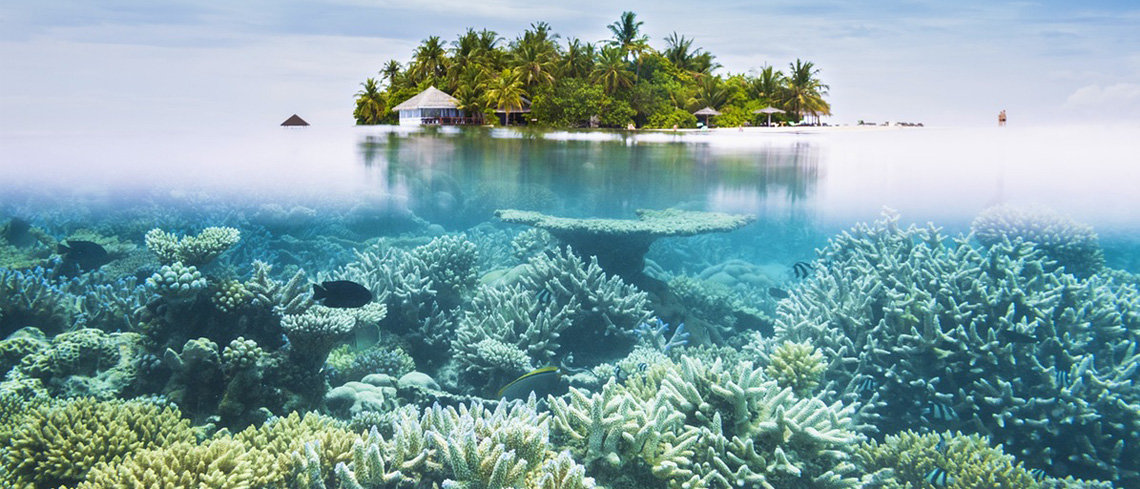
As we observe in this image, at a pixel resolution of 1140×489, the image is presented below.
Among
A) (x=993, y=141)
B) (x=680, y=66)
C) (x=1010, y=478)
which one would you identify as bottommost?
(x=1010, y=478)

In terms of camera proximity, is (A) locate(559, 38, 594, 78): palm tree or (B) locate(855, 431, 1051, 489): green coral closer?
(B) locate(855, 431, 1051, 489): green coral

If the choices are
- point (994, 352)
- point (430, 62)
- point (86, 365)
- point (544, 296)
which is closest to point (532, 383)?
point (544, 296)

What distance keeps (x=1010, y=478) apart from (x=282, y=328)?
6.85 meters

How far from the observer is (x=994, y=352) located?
6.31 meters

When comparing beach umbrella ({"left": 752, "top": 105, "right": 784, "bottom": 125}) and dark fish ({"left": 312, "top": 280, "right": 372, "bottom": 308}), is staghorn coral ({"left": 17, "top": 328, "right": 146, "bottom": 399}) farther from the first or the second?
beach umbrella ({"left": 752, "top": 105, "right": 784, "bottom": 125})

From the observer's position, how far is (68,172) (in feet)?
55.4

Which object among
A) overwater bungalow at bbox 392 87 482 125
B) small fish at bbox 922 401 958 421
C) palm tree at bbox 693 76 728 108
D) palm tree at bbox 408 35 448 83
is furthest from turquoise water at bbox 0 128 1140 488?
palm tree at bbox 408 35 448 83

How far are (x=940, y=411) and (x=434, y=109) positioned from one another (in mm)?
12798

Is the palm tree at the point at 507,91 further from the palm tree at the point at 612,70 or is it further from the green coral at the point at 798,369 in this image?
the green coral at the point at 798,369

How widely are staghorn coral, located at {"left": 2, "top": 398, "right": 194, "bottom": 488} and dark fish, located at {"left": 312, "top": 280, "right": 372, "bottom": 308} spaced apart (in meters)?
1.55

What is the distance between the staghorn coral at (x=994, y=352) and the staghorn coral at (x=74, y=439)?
606 centimetres

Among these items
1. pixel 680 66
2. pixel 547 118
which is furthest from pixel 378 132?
pixel 680 66

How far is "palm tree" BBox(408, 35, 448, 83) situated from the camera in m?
16.0

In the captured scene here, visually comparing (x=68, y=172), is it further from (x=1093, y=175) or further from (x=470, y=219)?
(x=1093, y=175)
